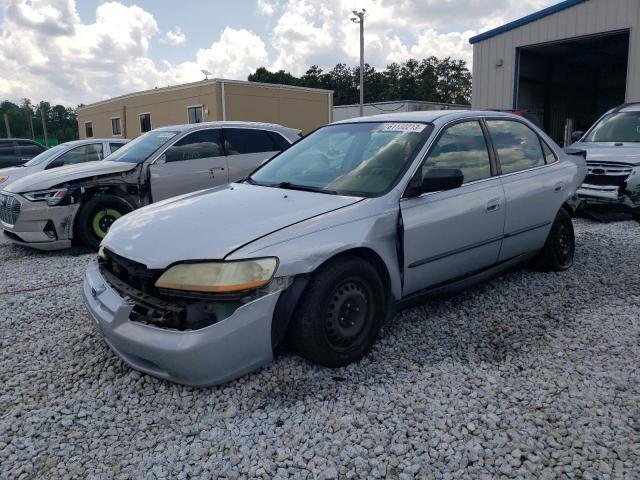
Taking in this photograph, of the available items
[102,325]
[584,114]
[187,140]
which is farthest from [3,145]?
[584,114]

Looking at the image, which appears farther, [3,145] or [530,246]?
[3,145]

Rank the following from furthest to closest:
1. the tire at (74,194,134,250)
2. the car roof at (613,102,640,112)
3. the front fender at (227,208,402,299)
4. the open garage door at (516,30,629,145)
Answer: the open garage door at (516,30,629,145), the car roof at (613,102,640,112), the tire at (74,194,134,250), the front fender at (227,208,402,299)

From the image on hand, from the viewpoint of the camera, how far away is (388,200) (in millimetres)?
3293

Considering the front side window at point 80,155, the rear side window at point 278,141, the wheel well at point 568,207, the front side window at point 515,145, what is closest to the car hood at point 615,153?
the wheel well at point 568,207

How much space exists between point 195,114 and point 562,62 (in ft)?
54.0

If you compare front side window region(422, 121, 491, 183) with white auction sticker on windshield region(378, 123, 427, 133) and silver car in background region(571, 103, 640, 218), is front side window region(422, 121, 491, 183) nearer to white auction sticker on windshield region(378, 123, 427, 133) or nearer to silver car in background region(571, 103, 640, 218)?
white auction sticker on windshield region(378, 123, 427, 133)

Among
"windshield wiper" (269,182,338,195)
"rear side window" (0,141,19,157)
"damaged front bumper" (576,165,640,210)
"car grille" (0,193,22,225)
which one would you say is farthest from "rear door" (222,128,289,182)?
"rear side window" (0,141,19,157)

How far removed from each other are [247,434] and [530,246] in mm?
3112

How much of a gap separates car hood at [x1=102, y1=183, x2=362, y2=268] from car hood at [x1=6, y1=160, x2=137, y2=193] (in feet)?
10.8

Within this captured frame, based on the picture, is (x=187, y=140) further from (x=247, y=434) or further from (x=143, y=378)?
(x=247, y=434)

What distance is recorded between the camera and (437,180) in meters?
3.33

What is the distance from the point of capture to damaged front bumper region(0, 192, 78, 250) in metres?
6.20

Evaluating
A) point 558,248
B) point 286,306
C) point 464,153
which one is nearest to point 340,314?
point 286,306

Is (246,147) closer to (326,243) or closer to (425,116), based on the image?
(425,116)
